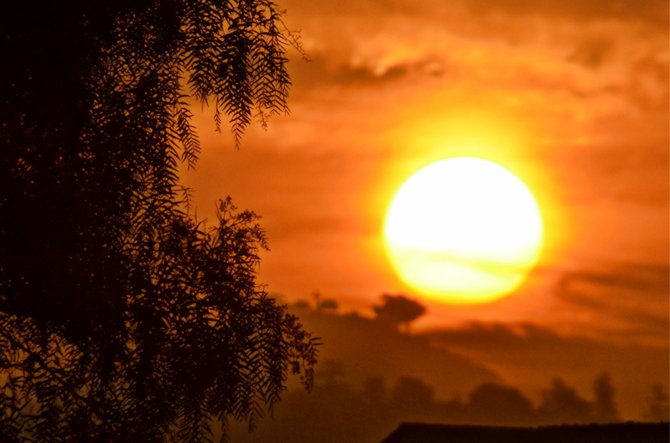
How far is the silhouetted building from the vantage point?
2091 cm

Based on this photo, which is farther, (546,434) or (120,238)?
(546,434)

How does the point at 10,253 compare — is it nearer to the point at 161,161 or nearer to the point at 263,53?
the point at 161,161

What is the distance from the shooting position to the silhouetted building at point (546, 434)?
2091cm

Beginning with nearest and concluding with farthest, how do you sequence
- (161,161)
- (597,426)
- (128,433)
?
(128,433)
(161,161)
(597,426)

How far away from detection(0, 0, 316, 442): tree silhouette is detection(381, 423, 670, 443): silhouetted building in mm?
11359

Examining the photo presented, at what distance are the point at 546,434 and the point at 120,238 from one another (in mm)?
14485

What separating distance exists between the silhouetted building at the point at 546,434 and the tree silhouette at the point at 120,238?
11.4 metres

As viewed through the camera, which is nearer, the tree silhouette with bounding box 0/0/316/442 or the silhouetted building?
the tree silhouette with bounding box 0/0/316/442

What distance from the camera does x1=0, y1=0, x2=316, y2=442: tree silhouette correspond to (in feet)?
31.3

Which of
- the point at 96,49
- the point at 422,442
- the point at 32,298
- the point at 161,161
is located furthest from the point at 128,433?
the point at 422,442

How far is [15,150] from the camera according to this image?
9.39 metres

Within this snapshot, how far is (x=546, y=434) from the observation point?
21797 millimetres

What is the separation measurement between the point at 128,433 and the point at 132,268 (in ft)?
5.93

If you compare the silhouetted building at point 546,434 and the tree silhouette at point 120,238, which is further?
the silhouetted building at point 546,434
